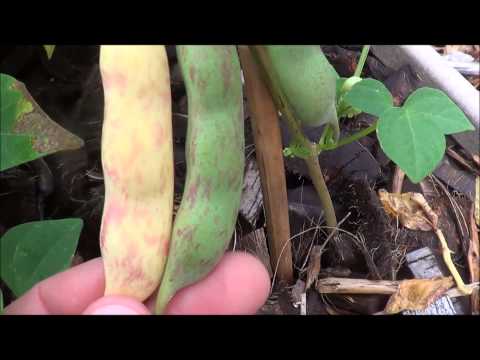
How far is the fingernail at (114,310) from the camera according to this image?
1.20ft

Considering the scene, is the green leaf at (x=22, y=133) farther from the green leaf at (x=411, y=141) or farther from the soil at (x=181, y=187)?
the green leaf at (x=411, y=141)

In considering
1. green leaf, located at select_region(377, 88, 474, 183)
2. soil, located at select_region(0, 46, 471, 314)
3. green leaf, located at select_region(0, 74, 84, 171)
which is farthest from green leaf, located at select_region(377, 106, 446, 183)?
green leaf, located at select_region(0, 74, 84, 171)

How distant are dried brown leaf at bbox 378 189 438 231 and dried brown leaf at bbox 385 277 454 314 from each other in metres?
0.08

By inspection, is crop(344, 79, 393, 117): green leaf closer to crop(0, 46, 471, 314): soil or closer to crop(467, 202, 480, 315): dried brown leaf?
crop(0, 46, 471, 314): soil

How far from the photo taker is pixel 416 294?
1.99 feet

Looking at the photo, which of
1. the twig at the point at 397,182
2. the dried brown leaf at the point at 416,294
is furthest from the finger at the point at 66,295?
the twig at the point at 397,182

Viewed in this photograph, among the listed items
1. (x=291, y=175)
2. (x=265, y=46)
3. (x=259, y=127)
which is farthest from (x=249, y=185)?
(x=265, y=46)

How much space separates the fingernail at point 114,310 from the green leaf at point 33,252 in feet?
0.22

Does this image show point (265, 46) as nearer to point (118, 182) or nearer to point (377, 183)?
point (118, 182)

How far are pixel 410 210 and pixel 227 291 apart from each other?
37 centimetres

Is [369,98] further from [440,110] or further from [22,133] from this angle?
[22,133]

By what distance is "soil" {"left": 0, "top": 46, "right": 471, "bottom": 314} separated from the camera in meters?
0.54

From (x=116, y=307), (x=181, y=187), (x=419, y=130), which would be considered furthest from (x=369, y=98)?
(x=116, y=307)

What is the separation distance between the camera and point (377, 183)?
0.72 metres
